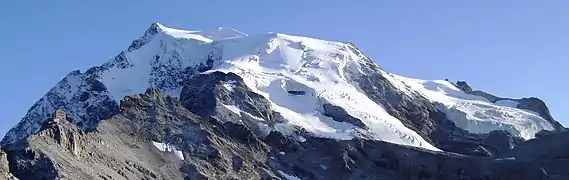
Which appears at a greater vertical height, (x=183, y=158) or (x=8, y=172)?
(x=183, y=158)

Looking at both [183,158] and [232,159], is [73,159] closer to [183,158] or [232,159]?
[183,158]

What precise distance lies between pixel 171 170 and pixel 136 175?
46.0 feet

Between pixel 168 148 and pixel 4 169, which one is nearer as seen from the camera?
pixel 4 169

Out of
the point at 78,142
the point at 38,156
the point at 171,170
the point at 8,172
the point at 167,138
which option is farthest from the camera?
the point at 167,138

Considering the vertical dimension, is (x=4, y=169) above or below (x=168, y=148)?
below

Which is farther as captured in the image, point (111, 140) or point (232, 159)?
point (232, 159)

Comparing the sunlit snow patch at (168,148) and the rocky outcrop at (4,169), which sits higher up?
the sunlit snow patch at (168,148)

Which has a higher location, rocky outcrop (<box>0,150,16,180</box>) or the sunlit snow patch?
the sunlit snow patch

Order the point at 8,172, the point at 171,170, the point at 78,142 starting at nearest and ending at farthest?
the point at 8,172 < the point at 78,142 < the point at 171,170

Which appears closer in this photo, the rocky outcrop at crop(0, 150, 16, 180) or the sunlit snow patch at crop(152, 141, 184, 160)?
the rocky outcrop at crop(0, 150, 16, 180)

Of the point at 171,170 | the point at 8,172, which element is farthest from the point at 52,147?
the point at 171,170

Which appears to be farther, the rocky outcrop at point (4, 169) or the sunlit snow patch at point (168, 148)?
the sunlit snow patch at point (168, 148)

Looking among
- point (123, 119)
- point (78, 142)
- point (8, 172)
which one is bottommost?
point (8, 172)

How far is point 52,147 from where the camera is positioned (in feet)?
502
